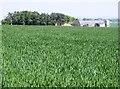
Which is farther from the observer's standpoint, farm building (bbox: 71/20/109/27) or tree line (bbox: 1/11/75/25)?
farm building (bbox: 71/20/109/27)

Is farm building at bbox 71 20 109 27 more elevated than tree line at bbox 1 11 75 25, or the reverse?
tree line at bbox 1 11 75 25

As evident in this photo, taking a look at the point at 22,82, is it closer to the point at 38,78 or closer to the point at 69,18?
the point at 38,78

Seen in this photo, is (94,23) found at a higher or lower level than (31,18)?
lower

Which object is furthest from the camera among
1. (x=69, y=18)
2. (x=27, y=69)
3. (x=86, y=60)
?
(x=69, y=18)

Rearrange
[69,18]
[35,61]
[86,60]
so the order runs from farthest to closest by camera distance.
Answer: [69,18] < [86,60] < [35,61]

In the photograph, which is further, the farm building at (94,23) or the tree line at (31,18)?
the farm building at (94,23)

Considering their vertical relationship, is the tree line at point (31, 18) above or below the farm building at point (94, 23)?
above

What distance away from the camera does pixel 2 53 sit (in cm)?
1290

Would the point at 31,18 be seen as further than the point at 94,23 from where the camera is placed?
No

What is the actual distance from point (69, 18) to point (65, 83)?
430 ft

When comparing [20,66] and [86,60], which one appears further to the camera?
[86,60]

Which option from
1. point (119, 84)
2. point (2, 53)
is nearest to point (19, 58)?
point (2, 53)

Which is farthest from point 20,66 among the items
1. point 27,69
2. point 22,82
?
point 22,82

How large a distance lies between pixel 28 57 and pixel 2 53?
120cm
